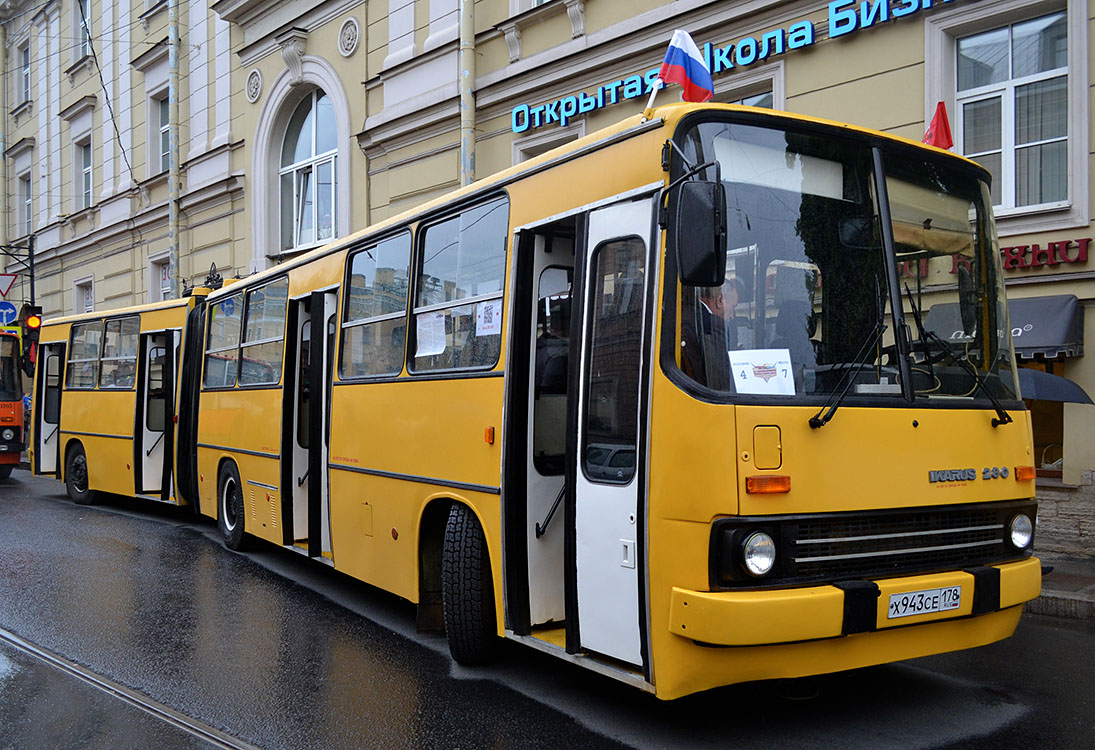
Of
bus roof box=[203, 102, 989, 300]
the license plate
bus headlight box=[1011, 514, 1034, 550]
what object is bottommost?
the license plate

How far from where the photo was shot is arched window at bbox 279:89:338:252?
19219 millimetres

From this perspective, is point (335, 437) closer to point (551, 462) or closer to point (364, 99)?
point (551, 462)

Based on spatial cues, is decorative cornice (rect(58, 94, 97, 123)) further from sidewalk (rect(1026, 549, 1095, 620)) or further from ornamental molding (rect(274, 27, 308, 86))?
sidewalk (rect(1026, 549, 1095, 620))

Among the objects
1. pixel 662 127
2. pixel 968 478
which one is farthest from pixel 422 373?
pixel 968 478

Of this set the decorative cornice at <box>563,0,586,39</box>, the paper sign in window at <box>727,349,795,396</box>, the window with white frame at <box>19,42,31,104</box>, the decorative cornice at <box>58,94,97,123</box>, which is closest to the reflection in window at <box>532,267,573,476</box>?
the paper sign in window at <box>727,349,795,396</box>

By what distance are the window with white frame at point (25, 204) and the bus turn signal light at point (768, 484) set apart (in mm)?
34454

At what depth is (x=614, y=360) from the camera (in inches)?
187

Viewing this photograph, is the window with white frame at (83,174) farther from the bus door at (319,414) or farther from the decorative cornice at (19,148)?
the bus door at (319,414)

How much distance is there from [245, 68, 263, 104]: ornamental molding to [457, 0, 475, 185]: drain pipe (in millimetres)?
7384

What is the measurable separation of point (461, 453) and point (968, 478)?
2.70 m

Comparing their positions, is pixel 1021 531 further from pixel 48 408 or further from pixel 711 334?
pixel 48 408

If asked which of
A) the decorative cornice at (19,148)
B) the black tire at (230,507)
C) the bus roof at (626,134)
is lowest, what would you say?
the black tire at (230,507)

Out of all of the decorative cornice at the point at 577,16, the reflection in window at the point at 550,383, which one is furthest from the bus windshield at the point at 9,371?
the reflection in window at the point at 550,383

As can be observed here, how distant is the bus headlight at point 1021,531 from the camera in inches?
194
